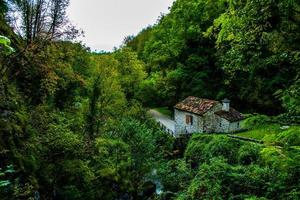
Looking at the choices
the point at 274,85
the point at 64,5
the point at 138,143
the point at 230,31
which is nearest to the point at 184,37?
the point at 274,85

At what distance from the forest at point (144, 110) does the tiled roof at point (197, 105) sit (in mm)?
4653

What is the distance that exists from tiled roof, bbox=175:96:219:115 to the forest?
465 centimetres

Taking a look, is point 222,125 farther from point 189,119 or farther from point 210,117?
point 189,119

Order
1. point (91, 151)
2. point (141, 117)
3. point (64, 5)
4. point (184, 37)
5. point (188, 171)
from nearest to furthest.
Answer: point (188, 171) → point (91, 151) → point (64, 5) → point (141, 117) → point (184, 37)

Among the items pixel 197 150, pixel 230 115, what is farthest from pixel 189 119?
pixel 197 150

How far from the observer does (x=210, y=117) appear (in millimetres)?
36250

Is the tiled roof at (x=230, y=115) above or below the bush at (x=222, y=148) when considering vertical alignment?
above

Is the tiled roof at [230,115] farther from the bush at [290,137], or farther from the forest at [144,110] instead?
the bush at [290,137]

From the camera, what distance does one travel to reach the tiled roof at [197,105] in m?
36.2

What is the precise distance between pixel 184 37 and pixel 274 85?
14.0 metres

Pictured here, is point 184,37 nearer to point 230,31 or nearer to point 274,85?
point 274,85

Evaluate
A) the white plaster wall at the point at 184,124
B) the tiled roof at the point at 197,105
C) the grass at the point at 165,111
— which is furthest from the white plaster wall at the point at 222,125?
the grass at the point at 165,111

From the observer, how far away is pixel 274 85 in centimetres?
3959

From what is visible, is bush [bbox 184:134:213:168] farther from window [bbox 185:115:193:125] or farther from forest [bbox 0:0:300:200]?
window [bbox 185:115:193:125]
